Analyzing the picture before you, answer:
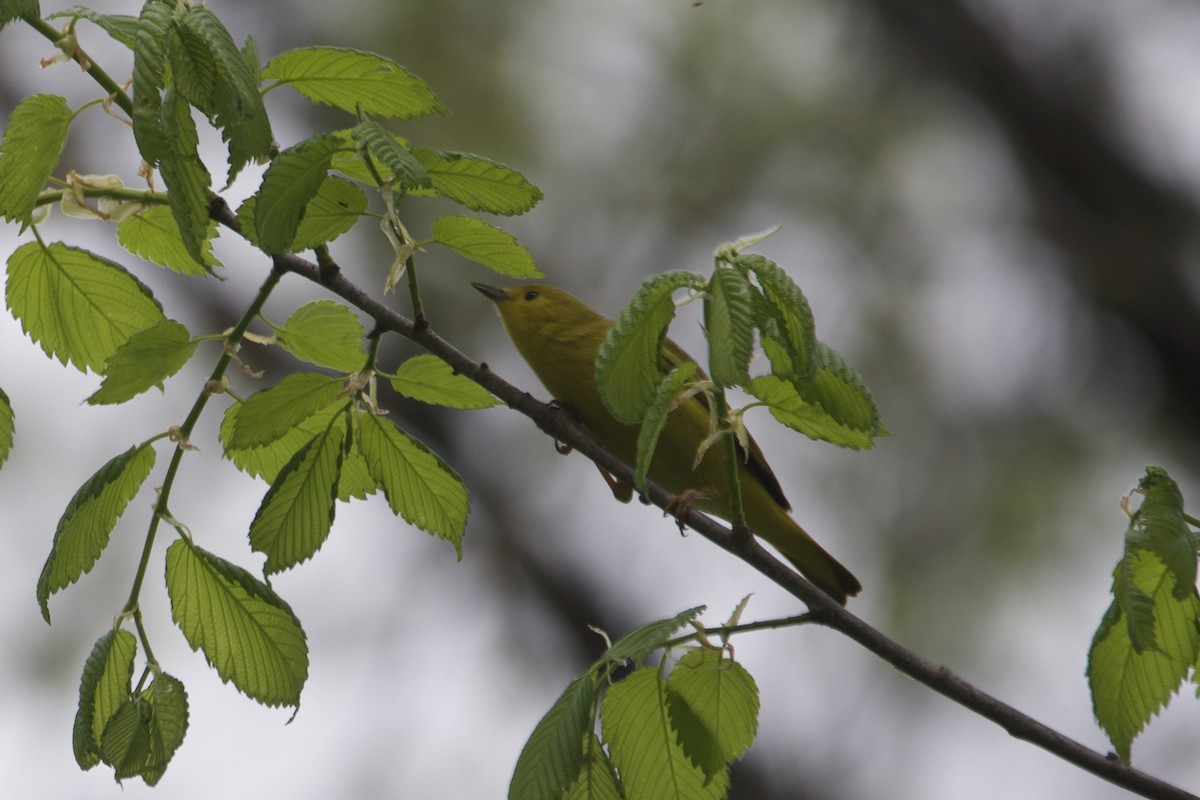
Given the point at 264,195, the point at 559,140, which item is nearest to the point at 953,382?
the point at 559,140

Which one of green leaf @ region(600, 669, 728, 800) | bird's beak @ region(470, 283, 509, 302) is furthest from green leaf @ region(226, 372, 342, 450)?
bird's beak @ region(470, 283, 509, 302)

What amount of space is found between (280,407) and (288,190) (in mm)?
355

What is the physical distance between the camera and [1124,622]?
1.56m

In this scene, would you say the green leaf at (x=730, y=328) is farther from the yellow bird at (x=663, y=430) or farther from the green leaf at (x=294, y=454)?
the yellow bird at (x=663, y=430)

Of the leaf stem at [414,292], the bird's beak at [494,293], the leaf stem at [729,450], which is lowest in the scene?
the leaf stem at [414,292]

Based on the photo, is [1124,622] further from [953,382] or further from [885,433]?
[953,382]

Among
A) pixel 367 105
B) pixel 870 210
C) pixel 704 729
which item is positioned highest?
pixel 870 210

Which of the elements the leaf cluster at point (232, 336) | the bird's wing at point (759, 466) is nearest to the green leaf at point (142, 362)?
the leaf cluster at point (232, 336)

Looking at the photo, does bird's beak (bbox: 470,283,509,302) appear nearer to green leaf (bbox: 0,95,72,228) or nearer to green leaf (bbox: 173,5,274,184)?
green leaf (bbox: 0,95,72,228)

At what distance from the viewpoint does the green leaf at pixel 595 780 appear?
5.17 feet

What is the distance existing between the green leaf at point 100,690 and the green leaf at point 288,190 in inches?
22.7

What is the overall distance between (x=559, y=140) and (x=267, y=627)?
5.53 meters

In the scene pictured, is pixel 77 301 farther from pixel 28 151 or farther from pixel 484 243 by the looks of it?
pixel 484 243

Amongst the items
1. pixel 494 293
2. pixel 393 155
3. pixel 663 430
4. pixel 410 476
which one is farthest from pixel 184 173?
pixel 494 293
